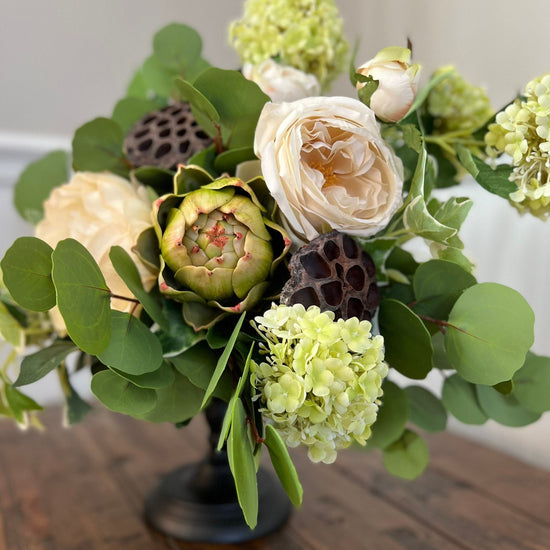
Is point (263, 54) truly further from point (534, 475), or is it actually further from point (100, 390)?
point (534, 475)

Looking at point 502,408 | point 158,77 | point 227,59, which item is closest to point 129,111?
point 158,77

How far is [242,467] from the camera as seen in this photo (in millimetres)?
381

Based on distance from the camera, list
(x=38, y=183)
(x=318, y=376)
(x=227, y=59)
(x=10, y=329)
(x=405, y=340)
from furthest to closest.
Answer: (x=227, y=59)
(x=38, y=183)
(x=10, y=329)
(x=405, y=340)
(x=318, y=376)

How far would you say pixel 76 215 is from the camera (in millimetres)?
543

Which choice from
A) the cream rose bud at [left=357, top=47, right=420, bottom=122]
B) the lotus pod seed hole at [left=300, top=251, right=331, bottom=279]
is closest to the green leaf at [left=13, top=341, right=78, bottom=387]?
the lotus pod seed hole at [left=300, top=251, right=331, bottom=279]

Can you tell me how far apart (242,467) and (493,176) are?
0.32 meters

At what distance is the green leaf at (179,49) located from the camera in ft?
2.06

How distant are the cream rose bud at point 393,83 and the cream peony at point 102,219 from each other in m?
0.22

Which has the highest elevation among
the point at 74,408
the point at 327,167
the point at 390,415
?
the point at 327,167

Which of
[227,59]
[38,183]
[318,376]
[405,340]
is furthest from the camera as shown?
[227,59]

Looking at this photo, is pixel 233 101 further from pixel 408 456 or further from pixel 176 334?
pixel 408 456

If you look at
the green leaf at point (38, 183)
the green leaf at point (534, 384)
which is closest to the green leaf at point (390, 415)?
the green leaf at point (534, 384)

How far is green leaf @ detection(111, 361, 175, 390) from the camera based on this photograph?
44cm

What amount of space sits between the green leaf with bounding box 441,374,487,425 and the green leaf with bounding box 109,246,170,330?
28 centimetres
